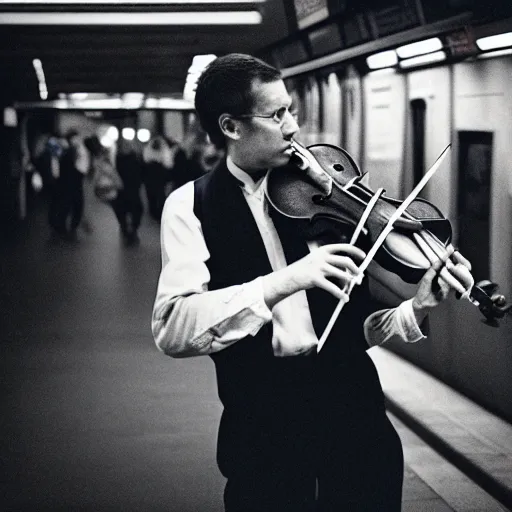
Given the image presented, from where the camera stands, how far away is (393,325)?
1.99m

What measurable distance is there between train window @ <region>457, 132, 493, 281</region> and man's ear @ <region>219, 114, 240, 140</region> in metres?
3.38

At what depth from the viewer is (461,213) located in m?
5.52

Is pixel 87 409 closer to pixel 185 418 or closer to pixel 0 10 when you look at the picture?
pixel 185 418

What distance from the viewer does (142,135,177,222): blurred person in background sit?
1192 cm

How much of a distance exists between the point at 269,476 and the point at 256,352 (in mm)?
246

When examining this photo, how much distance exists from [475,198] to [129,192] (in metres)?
8.59

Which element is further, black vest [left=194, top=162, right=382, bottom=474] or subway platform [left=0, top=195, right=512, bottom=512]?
subway platform [left=0, top=195, right=512, bottom=512]

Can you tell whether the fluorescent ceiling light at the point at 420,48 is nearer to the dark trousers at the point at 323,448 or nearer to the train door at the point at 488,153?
the train door at the point at 488,153

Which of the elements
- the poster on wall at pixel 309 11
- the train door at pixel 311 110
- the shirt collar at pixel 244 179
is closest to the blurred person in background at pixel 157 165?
the train door at pixel 311 110

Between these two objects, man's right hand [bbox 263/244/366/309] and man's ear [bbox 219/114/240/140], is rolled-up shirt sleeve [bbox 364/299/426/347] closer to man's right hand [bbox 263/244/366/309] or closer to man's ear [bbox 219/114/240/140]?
man's right hand [bbox 263/244/366/309]

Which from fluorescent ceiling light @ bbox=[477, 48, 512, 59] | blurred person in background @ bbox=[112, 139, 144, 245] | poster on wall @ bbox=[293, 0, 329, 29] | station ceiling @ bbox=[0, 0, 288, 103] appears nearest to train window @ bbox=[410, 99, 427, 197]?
poster on wall @ bbox=[293, 0, 329, 29]

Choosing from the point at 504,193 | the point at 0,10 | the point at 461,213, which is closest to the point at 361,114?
the point at 461,213

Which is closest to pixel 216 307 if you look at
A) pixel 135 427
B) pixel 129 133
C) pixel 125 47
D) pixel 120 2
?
pixel 135 427

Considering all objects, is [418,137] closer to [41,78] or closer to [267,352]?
[267,352]
